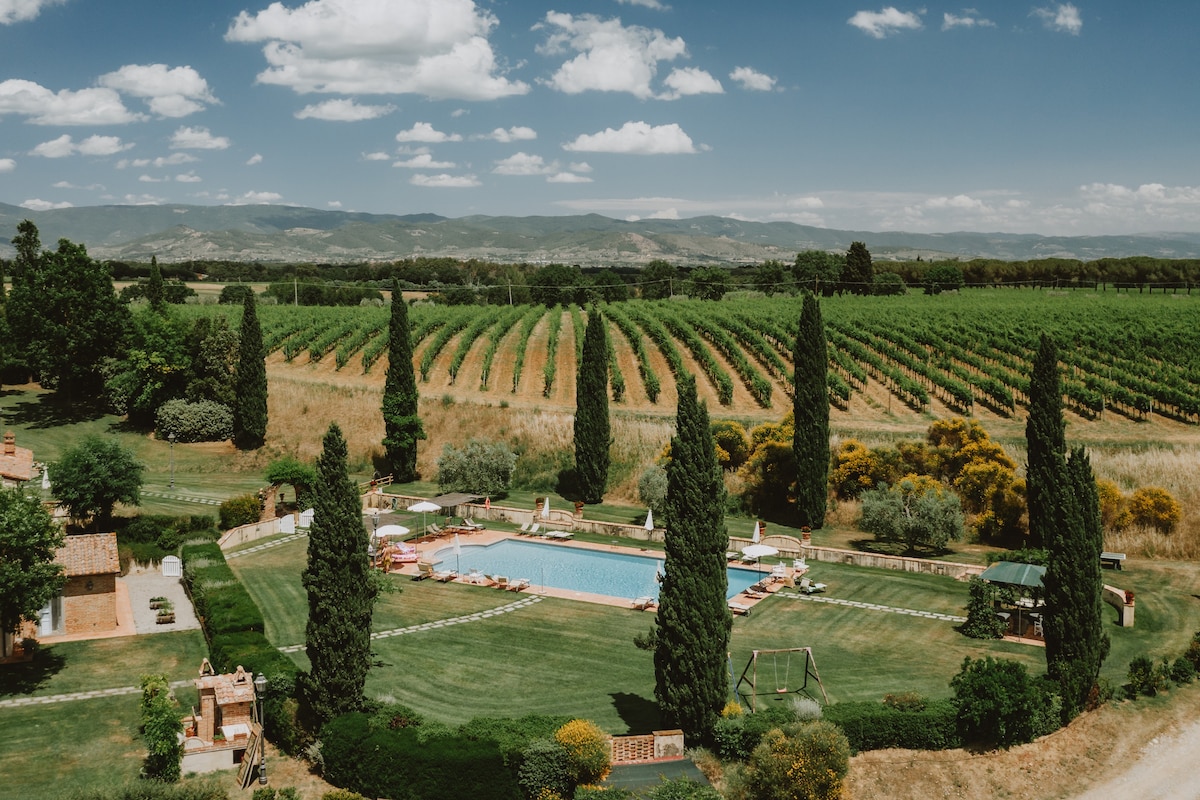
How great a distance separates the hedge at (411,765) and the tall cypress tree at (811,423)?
69.4ft

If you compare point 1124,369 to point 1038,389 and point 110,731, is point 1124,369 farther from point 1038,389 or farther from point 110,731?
point 110,731

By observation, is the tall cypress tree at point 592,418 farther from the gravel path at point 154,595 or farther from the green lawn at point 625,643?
the gravel path at point 154,595

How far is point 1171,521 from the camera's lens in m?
30.9

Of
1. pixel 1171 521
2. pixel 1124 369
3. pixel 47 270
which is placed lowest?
pixel 1171 521

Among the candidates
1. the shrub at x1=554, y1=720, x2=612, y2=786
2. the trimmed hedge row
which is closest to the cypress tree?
the trimmed hedge row

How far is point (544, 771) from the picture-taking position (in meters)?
16.5

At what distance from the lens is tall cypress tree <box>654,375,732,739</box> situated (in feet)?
59.5

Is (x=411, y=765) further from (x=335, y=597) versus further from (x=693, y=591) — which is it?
(x=693, y=591)

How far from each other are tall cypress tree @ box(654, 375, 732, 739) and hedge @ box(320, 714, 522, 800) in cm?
378

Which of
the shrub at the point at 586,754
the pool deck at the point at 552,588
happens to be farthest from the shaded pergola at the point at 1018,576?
the shrub at the point at 586,754

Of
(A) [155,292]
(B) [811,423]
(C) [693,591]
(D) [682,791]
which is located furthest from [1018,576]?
(A) [155,292]

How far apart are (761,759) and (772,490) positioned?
71.6ft

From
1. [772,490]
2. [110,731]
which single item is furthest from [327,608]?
[772,490]

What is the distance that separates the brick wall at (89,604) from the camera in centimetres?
2517
